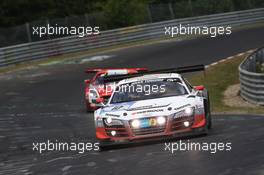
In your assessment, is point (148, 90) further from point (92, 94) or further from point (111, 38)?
point (111, 38)

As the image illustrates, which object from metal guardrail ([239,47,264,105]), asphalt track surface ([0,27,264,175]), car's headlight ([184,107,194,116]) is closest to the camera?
asphalt track surface ([0,27,264,175])

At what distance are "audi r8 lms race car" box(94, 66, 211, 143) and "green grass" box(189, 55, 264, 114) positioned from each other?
5.71 meters

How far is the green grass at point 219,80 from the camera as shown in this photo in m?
20.0

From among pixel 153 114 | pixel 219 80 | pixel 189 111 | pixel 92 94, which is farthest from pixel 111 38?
pixel 153 114

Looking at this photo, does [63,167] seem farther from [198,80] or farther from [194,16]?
[194,16]

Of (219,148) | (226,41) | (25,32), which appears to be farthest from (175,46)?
(219,148)

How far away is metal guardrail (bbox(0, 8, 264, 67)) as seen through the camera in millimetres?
36156

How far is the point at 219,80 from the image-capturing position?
26016 mm

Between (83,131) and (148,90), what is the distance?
142 inches

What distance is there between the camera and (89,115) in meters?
19.6

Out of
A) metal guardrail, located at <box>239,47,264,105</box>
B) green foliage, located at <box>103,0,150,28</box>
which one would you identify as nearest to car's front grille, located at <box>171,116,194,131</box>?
metal guardrail, located at <box>239,47,264,105</box>

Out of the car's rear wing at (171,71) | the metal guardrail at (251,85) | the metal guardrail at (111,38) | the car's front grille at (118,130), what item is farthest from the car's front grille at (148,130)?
the metal guardrail at (111,38)

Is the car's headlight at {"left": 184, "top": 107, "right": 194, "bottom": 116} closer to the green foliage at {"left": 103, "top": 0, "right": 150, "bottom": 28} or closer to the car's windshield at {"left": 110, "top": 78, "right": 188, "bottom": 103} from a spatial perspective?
the car's windshield at {"left": 110, "top": 78, "right": 188, "bottom": 103}

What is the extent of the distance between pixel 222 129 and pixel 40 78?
56.5 feet
